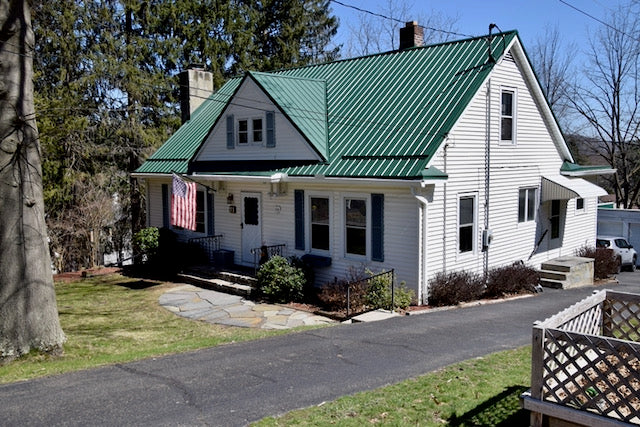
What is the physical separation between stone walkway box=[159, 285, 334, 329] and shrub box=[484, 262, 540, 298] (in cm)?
533

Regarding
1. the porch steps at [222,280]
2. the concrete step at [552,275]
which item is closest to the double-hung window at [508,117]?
the concrete step at [552,275]

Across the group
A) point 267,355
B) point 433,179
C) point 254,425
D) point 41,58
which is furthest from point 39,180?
point 41,58

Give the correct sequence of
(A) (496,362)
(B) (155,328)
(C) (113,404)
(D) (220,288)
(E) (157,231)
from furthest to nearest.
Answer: (E) (157,231), (D) (220,288), (B) (155,328), (A) (496,362), (C) (113,404)

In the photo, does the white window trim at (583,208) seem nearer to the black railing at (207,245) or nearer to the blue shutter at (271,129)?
the blue shutter at (271,129)

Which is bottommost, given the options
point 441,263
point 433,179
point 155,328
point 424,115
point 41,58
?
point 155,328

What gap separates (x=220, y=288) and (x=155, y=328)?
387 centimetres

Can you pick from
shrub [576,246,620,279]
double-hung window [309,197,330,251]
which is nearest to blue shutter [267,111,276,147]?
double-hung window [309,197,330,251]

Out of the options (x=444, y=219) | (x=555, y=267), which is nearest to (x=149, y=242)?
(x=444, y=219)

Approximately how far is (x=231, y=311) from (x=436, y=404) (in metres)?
8.22

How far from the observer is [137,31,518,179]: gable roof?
46.2 ft

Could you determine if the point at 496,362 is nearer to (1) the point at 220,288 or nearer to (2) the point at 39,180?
(2) the point at 39,180

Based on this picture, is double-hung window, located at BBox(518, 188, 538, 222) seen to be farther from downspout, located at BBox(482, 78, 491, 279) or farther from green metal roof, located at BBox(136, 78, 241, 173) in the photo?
green metal roof, located at BBox(136, 78, 241, 173)

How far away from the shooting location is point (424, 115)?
1478cm

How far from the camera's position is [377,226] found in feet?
46.3
